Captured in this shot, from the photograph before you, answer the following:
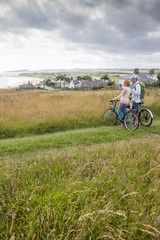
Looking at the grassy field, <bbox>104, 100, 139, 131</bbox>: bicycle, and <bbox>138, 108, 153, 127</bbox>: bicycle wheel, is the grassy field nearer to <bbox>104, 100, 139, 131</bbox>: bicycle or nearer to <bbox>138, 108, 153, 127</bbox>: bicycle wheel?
<bbox>104, 100, 139, 131</bbox>: bicycle

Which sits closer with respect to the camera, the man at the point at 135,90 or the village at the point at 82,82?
the man at the point at 135,90

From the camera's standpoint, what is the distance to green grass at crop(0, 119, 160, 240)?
6.23 feet

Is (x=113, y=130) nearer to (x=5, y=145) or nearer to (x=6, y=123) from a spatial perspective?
(x=5, y=145)

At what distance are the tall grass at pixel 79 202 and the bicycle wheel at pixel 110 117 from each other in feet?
16.8

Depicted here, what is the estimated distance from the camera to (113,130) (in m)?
7.84

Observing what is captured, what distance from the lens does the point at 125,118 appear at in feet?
26.9

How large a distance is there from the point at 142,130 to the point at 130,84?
262cm

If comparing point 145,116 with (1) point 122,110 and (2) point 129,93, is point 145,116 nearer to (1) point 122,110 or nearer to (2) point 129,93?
(1) point 122,110

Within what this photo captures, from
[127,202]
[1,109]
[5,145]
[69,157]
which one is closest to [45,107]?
[1,109]

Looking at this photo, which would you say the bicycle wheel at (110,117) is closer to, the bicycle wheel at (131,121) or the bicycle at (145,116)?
the bicycle wheel at (131,121)

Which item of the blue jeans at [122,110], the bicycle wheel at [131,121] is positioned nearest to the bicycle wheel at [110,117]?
the blue jeans at [122,110]

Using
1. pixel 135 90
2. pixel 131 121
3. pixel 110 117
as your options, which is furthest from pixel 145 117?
pixel 110 117

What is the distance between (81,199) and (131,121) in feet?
20.6

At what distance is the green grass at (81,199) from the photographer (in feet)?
6.23
